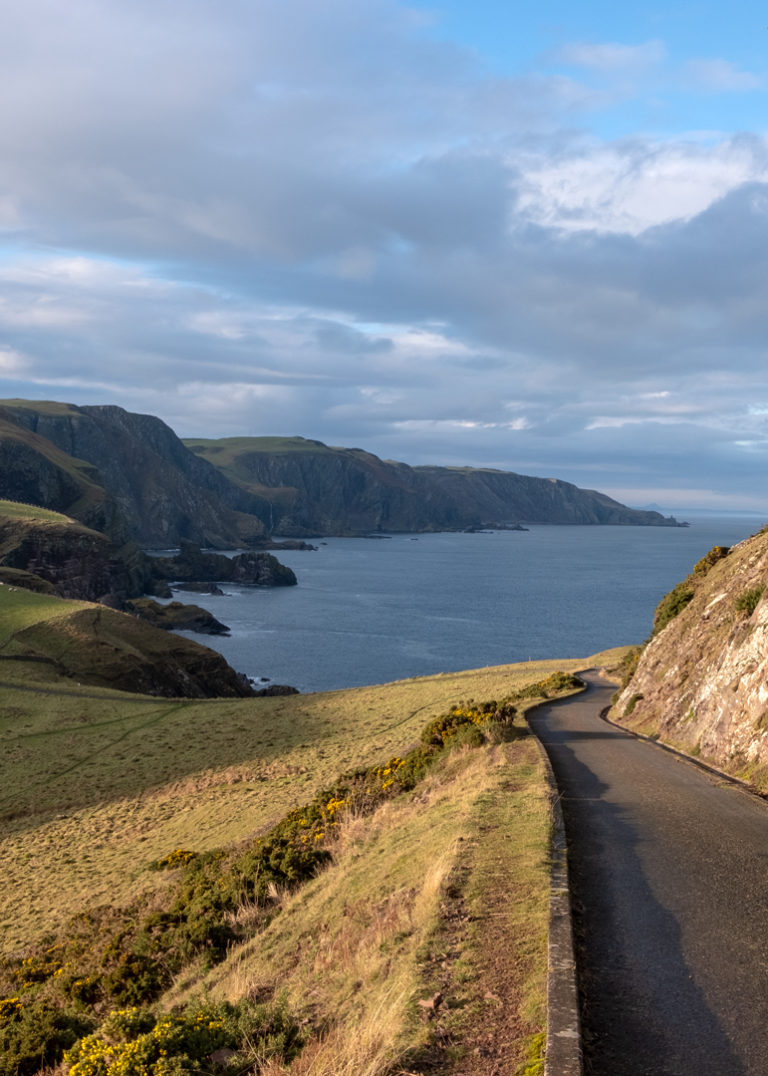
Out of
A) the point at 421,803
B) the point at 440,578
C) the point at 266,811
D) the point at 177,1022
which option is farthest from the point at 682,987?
the point at 440,578

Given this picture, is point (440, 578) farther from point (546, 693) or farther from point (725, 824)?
point (725, 824)

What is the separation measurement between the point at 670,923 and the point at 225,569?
587ft

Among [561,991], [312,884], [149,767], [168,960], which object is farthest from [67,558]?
[561,991]

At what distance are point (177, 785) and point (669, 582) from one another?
16036cm

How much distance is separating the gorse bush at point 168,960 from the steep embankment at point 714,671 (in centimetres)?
567

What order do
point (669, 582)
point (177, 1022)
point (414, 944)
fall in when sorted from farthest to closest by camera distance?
point (669, 582)
point (414, 944)
point (177, 1022)

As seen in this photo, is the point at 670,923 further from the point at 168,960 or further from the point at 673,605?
the point at 673,605

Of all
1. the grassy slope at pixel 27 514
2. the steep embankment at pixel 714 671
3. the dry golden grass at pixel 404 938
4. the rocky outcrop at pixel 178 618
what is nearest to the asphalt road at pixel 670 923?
the dry golden grass at pixel 404 938

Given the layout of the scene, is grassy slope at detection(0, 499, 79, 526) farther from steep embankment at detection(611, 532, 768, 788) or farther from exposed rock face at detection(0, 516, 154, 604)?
steep embankment at detection(611, 532, 768, 788)

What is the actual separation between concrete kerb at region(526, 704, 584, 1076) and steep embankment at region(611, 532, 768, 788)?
857 cm

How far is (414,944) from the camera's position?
8016 mm

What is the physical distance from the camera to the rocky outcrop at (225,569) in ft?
562

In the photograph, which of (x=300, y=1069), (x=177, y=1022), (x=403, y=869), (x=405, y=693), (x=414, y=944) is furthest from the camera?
(x=405, y=693)

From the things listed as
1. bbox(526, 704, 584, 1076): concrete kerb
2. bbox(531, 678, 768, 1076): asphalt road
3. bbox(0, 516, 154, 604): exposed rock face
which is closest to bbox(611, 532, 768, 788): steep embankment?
bbox(531, 678, 768, 1076): asphalt road
